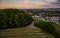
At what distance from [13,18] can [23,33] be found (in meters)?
0.25

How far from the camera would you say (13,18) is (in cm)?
239

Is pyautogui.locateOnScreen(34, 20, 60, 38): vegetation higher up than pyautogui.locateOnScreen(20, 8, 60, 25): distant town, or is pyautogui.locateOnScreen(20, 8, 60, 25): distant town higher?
pyautogui.locateOnScreen(20, 8, 60, 25): distant town

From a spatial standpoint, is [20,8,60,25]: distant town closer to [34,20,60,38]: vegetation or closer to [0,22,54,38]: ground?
[34,20,60,38]: vegetation

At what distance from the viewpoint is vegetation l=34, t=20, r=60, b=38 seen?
2.38m

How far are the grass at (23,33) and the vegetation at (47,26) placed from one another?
61 millimetres

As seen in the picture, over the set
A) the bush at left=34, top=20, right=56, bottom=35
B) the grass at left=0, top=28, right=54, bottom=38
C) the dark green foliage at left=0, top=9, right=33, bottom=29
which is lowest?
the grass at left=0, top=28, right=54, bottom=38

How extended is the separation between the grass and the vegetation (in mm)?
61

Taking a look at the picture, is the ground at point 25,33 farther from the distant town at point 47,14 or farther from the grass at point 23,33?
the distant town at point 47,14

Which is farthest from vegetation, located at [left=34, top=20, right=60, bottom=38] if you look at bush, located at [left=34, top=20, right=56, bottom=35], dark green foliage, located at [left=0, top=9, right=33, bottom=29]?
dark green foliage, located at [left=0, top=9, right=33, bottom=29]

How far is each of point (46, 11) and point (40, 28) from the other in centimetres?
26

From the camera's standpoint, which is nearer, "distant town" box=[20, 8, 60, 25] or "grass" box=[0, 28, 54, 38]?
"grass" box=[0, 28, 54, 38]

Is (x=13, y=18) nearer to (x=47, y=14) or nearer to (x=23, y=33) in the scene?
(x=23, y=33)

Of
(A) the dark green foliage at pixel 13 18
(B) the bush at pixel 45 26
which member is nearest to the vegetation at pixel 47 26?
(B) the bush at pixel 45 26

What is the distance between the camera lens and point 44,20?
2.44 meters
